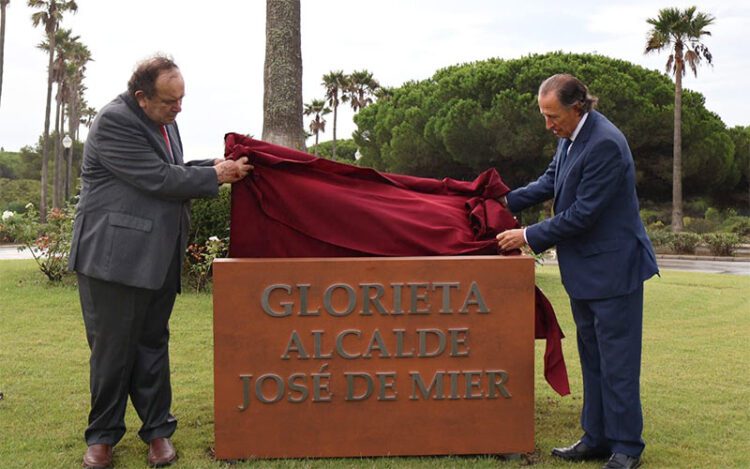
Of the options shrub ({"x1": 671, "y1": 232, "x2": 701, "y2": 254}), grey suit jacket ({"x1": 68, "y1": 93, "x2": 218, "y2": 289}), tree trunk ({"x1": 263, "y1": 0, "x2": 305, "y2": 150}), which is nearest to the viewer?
grey suit jacket ({"x1": 68, "y1": 93, "x2": 218, "y2": 289})

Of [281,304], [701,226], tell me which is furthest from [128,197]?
[701,226]

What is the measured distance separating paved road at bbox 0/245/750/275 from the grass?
917cm

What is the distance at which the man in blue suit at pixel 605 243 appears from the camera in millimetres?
3588

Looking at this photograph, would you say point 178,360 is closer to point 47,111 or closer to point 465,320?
point 465,320

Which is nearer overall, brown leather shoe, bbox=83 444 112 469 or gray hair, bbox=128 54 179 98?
gray hair, bbox=128 54 179 98

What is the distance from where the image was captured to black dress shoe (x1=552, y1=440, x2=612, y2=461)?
12.7ft

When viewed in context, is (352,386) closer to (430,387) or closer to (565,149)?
(430,387)

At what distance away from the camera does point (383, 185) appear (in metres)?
4.03

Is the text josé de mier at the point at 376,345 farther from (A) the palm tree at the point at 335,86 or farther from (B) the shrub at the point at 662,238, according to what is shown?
(A) the palm tree at the point at 335,86

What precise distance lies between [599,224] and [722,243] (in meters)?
23.2

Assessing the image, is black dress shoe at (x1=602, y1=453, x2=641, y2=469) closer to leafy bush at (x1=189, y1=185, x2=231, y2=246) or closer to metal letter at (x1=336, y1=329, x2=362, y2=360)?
metal letter at (x1=336, y1=329, x2=362, y2=360)

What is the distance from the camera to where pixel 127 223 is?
3.52 meters

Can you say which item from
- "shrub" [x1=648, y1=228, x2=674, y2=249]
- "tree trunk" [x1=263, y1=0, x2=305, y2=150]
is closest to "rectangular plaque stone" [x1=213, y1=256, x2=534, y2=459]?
"tree trunk" [x1=263, y1=0, x2=305, y2=150]

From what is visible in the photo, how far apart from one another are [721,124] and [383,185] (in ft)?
111
